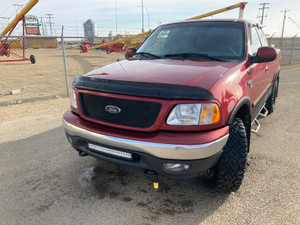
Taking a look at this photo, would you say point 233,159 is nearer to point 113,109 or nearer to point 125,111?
point 125,111

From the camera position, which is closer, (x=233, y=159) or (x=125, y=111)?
(x=125, y=111)

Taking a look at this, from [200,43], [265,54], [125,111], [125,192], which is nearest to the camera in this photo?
[125,111]

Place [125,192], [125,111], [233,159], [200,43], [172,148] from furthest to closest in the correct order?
[200,43] < [125,192] < [233,159] < [125,111] < [172,148]

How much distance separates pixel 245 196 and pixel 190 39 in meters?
2.10

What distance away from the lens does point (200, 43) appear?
317 cm

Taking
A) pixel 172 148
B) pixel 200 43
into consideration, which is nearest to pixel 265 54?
pixel 200 43

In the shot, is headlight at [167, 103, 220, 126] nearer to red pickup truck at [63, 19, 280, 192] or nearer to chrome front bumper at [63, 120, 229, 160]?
red pickup truck at [63, 19, 280, 192]

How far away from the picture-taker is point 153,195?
259 cm

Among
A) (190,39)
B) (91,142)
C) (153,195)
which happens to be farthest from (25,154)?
(190,39)

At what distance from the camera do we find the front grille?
6.74 ft

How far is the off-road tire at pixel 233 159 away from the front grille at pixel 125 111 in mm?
809

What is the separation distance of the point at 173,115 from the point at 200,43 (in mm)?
1575

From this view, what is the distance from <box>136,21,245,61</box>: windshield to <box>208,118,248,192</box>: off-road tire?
99 centimetres

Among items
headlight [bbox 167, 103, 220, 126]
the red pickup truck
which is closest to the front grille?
the red pickup truck
